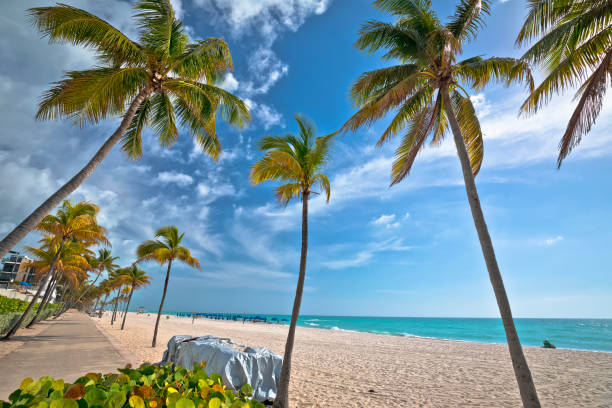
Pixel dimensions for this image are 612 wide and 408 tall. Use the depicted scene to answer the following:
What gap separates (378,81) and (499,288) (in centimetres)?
507

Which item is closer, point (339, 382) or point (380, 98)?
point (380, 98)

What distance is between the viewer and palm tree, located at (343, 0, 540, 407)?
5652 millimetres

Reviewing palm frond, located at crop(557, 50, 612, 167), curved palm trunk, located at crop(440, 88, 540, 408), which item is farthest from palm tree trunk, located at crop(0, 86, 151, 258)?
palm frond, located at crop(557, 50, 612, 167)

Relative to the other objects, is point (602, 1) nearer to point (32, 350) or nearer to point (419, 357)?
point (419, 357)

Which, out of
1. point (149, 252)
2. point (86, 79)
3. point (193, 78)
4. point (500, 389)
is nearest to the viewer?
point (86, 79)

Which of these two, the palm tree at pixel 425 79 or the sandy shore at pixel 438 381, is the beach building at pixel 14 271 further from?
the palm tree at pixel 425 79

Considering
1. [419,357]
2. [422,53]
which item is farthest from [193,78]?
[419,357]

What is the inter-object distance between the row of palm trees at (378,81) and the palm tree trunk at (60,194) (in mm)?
19

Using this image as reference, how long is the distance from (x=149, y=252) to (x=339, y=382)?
13.1m

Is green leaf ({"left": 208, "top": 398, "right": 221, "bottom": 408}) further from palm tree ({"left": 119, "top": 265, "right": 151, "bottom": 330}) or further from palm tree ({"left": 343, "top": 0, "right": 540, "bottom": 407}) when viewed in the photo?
palm tree ({"left": 119, "top": 265, "right": 151, "bottom": 330})

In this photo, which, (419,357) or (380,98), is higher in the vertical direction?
(380,98)

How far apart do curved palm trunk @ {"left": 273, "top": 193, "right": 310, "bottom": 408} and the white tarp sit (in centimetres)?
43

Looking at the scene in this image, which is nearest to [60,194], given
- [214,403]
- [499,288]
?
[214,403]

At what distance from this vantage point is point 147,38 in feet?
23.1
